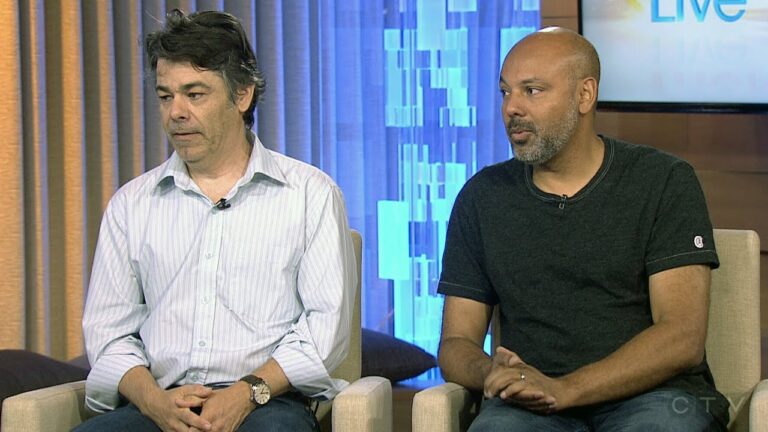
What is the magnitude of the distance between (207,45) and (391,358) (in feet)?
5.21

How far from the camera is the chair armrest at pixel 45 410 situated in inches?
91.8

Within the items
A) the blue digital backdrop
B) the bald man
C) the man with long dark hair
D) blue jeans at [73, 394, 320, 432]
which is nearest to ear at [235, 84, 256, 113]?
the man with long dark hair

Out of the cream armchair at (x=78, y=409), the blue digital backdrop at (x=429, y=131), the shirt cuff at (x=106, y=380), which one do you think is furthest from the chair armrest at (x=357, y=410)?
the blue digital backdrop at (x=429, y=131)

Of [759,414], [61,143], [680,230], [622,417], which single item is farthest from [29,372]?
[759,414]

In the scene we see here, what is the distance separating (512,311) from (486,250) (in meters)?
0.14

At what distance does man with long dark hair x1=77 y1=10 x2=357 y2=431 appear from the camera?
2463 millimetres

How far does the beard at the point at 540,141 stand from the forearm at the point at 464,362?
42 cm

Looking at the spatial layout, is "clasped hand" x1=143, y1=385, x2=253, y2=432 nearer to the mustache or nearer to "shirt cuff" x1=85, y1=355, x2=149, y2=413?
"shirt cuff" x1=85, y1=355, x2=149, y2=413

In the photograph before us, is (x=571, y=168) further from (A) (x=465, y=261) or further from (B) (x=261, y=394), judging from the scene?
(B) (x=261, y=394)

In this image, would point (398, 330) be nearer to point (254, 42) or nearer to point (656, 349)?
point (254, 42)

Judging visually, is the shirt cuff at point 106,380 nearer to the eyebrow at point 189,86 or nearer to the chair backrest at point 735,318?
the eyebrow at point 189,86

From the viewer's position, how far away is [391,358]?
380cm

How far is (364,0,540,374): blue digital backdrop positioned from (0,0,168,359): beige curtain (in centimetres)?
82

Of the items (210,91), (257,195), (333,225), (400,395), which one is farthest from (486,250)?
(400,395)
